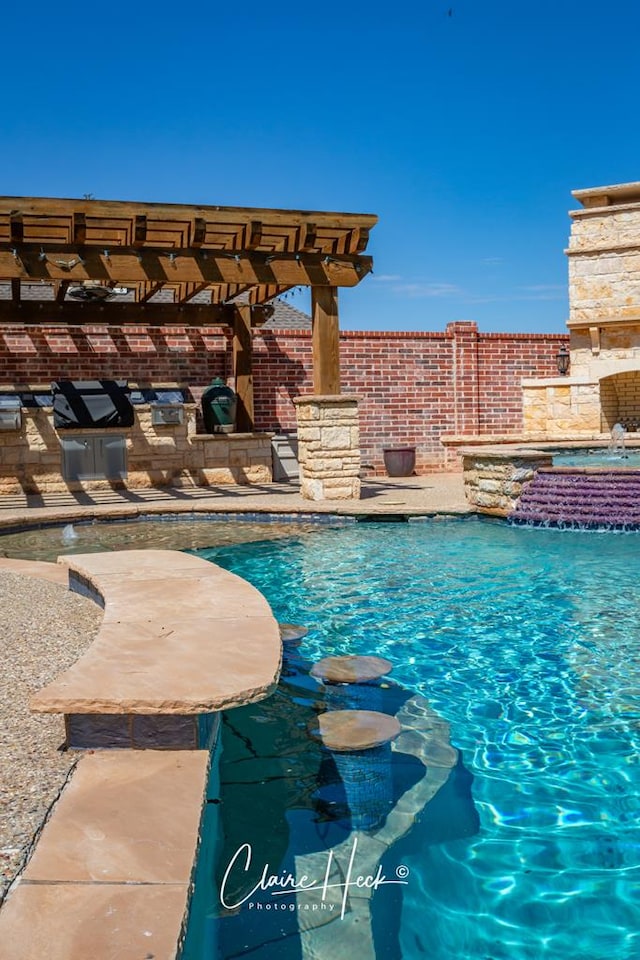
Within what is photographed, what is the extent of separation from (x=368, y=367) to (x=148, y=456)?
4539 mm

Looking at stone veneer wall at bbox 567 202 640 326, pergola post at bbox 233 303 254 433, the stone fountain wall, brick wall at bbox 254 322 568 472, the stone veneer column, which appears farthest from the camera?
stone veneer wall at bbox 567 202 640 326

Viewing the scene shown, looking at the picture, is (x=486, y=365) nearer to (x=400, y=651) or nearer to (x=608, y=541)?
(x=608, y=541)

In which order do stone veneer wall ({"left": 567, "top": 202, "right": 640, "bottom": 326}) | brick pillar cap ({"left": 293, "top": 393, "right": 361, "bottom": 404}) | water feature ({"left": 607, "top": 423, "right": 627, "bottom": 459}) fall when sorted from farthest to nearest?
stone veneer wall ({"left": 567, "top": 202, "right": 640, "bottom": 326})
water feature ({"left": 607, "top": 423, "right": 627, "bottom": 459})
brick pillar cap ({"left": 293, "top": 393, "right": 361, "bottom": 404})

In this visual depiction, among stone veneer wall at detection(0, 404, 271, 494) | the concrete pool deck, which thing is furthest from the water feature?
stone veneer wall at detection(0, 404, 271, 494)

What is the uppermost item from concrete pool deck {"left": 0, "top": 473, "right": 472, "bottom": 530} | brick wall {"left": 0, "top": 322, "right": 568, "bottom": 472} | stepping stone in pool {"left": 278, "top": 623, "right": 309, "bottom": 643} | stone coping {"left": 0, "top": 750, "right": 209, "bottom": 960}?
brick wall {"left": 0, "top": 322, "right": 568, "bottom": 472}

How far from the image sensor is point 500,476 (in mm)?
10180

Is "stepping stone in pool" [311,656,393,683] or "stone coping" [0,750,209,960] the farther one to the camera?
"stepping stone in pool" [311,656,393,683]

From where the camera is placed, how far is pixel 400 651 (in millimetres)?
5180

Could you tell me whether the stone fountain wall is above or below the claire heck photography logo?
above

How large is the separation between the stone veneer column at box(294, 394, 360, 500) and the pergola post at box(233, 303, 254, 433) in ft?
10.8

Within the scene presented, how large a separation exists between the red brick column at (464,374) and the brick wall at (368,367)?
19 mm

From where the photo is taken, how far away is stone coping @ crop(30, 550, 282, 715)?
2.75 meters

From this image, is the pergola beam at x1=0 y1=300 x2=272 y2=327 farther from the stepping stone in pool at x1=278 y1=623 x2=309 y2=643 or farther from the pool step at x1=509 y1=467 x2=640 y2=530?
the stepping stone in pool at x1=278 y1=623 x2=309 y2=643

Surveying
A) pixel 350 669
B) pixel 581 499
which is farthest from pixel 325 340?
pixel 350 669
